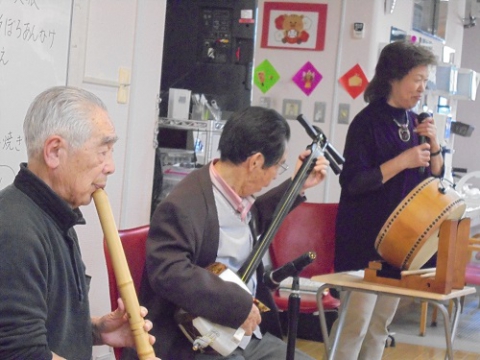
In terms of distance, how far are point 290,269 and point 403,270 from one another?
2.48 feet

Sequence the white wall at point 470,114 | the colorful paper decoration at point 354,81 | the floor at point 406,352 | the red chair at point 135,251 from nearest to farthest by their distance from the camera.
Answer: the red chair at point 135,251 → the floor at point 406,352 → the colorful paper decoration at point 354,81 → the white wall at point 470,114

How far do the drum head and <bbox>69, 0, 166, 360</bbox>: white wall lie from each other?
1.20 meters

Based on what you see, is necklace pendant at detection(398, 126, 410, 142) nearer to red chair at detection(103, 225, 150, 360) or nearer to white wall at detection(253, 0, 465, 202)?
red chair at detection(103, 225, 150, 360)

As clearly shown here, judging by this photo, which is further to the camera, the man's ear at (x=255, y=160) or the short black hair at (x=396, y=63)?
the short black hair at (x=396, y=63)

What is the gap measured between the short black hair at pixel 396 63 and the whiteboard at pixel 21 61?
4.21ft

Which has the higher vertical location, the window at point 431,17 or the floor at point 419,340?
the window at point 431,17

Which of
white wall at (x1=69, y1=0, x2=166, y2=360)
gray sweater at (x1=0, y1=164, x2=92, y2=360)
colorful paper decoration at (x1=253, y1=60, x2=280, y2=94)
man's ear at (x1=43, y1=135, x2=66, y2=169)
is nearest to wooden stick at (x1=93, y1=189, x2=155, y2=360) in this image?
gray sweater at (x1=0, y1=164, x2=92, y2=360)

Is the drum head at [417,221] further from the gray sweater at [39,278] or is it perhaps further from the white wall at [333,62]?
the white wall at [333,62]

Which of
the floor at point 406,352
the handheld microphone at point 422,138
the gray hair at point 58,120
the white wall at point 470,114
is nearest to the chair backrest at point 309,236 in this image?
the floor at point 406,352

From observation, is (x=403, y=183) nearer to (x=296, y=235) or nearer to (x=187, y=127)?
(x=296, y=235)

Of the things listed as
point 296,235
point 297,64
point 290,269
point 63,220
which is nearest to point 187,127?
point 296,235

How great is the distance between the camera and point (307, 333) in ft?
16.6

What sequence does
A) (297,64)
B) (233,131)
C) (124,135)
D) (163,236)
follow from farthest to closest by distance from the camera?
(297,64), (124,135), (233,131), (163,236)

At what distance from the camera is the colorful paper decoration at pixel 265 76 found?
19.0ft
